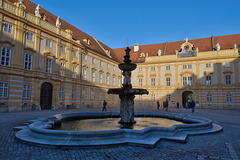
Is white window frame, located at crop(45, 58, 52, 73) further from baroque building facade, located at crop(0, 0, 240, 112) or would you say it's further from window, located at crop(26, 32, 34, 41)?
window, located at crop(26, 32, 34, 41)

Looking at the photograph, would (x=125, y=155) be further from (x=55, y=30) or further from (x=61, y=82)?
(x=55, y=30)

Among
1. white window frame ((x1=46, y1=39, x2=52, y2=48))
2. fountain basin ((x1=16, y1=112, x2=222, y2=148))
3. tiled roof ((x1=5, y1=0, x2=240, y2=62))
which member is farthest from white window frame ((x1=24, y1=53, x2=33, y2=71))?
fountain basin ((x1=16, y1=112, x2=222, y2=148))

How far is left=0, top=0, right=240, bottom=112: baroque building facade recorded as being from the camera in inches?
802

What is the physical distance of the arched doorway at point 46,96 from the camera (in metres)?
23.8

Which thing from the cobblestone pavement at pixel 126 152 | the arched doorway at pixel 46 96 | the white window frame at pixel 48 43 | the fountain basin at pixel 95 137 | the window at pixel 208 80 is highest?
the white window frame at pixel 48 43

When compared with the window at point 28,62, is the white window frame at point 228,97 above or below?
below

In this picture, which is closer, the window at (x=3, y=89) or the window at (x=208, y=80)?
the window at (x=3, y=89)

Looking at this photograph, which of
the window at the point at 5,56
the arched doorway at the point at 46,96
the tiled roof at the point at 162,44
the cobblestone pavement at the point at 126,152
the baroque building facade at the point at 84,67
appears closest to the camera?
the cobblestone pavement at the point at 126,152

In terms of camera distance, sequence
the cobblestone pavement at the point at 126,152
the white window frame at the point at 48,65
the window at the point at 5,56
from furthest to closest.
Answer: the white window frame at the point at 48,65 < the window at the point at 5,56 < the cobblestone pavement at the point at 126,152

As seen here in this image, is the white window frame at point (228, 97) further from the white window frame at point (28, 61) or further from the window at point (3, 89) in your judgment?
the window at point (3, 89)

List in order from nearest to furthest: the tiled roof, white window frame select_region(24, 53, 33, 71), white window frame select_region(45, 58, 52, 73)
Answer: white window frame select_region(24, 53, 33, 71), white window frame select_region(45, 58, 52, 73), the tiled roof

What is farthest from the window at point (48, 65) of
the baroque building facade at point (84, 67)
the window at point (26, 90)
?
the window at point (26, 90)

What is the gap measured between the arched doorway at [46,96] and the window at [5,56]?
220 inches

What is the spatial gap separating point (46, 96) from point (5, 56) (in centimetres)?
751
